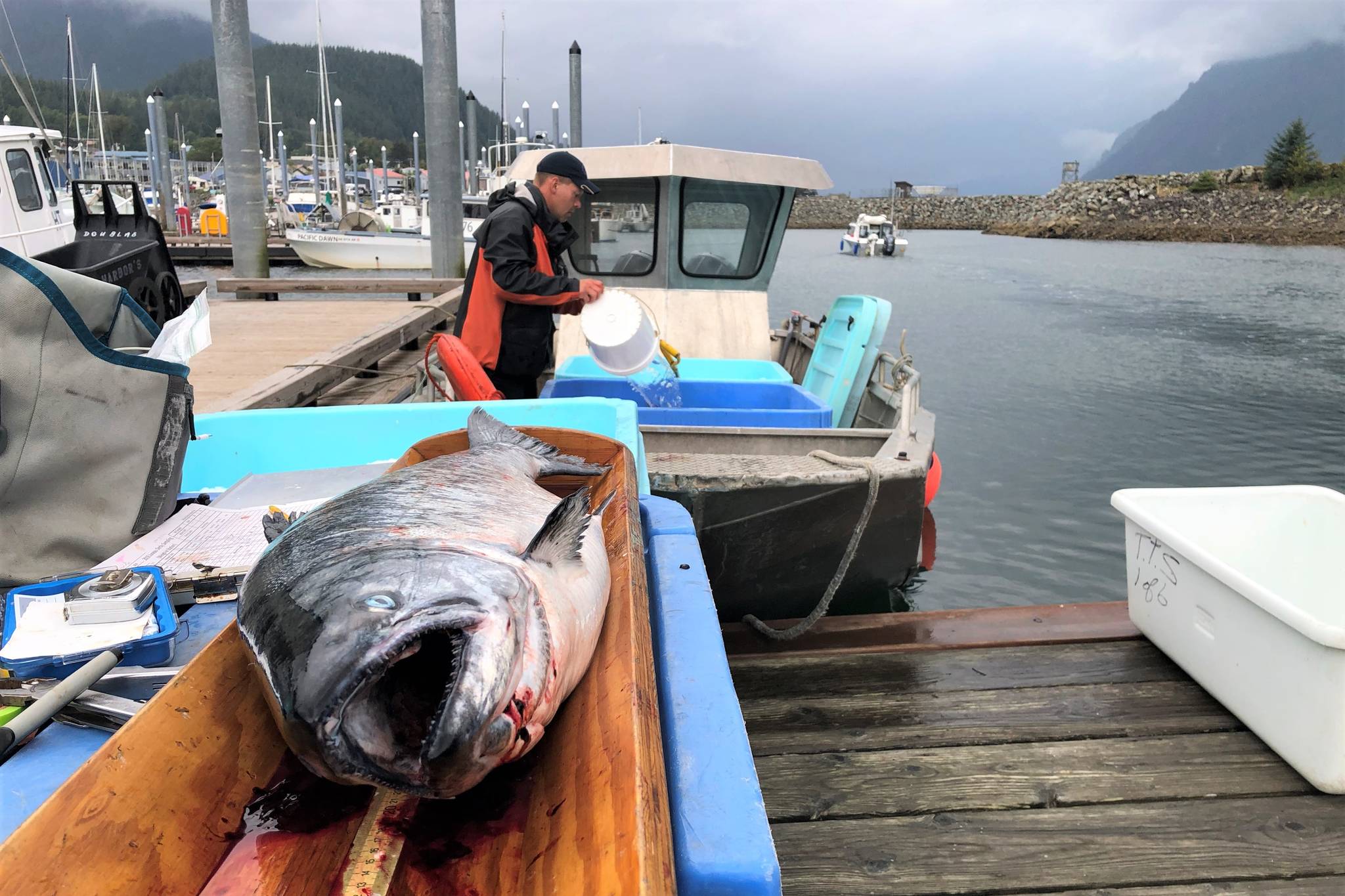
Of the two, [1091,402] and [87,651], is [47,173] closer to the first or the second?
[87,651]

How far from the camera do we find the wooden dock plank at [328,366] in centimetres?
612

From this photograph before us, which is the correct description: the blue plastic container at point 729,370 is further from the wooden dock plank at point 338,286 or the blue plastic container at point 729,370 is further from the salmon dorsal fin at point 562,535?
the wooden dock plank at point 338,286

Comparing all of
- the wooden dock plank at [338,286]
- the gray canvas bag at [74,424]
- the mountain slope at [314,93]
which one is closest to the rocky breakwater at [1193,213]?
the wooden dock plank at [338,286]

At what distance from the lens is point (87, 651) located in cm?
164

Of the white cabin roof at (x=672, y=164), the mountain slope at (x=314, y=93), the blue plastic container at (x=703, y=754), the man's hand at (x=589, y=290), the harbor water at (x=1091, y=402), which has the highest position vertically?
the mountain slope at (x=314, y=93)

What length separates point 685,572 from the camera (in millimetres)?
2090

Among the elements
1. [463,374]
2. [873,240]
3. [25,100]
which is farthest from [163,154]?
[873,240]

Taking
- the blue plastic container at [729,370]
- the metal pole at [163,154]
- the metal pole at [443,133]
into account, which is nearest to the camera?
the blue plastic container at [729,370]

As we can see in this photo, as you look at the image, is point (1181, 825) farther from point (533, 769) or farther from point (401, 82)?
point (401, 82)

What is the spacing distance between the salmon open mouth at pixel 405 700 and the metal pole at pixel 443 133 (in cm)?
1372

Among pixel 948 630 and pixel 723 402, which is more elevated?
pixel 723 402

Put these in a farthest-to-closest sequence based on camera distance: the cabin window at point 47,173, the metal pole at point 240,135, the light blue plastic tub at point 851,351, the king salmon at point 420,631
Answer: the metal pole at point 240,135 < the cabin window at point 47,173 < the light blue plastic tub at point 851,351 < the king salmon at point 420,631

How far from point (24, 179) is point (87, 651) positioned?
1085cm

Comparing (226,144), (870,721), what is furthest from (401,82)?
(870,721)
